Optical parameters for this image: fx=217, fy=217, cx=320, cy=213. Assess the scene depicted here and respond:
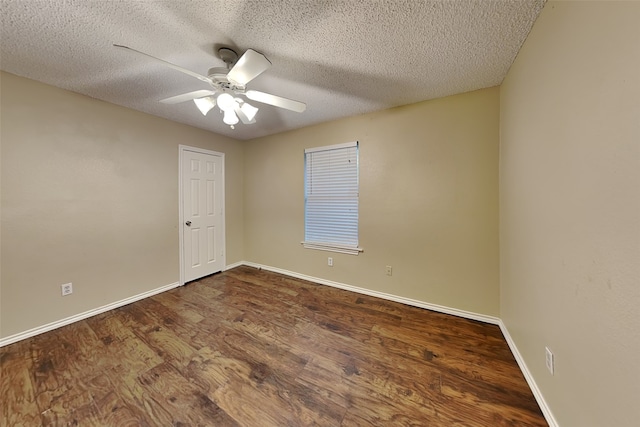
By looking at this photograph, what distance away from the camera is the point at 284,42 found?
1.53 meters

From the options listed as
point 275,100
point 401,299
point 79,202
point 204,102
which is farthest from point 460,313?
point 79,202

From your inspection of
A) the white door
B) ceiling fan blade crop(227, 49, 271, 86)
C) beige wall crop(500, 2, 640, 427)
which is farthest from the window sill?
ceiling fan blade crop(227, 49, 271, 86)

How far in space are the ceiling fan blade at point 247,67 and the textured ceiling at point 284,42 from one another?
0.79 feet

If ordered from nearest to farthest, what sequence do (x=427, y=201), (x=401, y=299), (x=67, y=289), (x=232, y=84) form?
(x=232, y=84) → (x=67, y=289) → (x=427, y=201) → (x=401, y=299)

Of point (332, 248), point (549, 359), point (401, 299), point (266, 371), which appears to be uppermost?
point (332, 248)

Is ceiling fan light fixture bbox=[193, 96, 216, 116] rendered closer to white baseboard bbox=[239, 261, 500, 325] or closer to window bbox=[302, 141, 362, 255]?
window bbox=[302, 141, 362, 255]

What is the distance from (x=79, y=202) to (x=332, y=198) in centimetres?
284

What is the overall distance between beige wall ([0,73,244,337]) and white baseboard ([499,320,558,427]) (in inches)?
151

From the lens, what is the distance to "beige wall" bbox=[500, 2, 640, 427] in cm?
73

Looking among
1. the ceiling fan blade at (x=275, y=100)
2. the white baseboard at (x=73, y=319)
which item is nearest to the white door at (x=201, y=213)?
the white baseboard at (x=73, y=319)

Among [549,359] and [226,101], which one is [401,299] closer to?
[549,359]

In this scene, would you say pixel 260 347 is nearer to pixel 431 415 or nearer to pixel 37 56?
pixel 431 415

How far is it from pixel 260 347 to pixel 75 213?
7.76 ft

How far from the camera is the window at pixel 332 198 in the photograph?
296 cm
